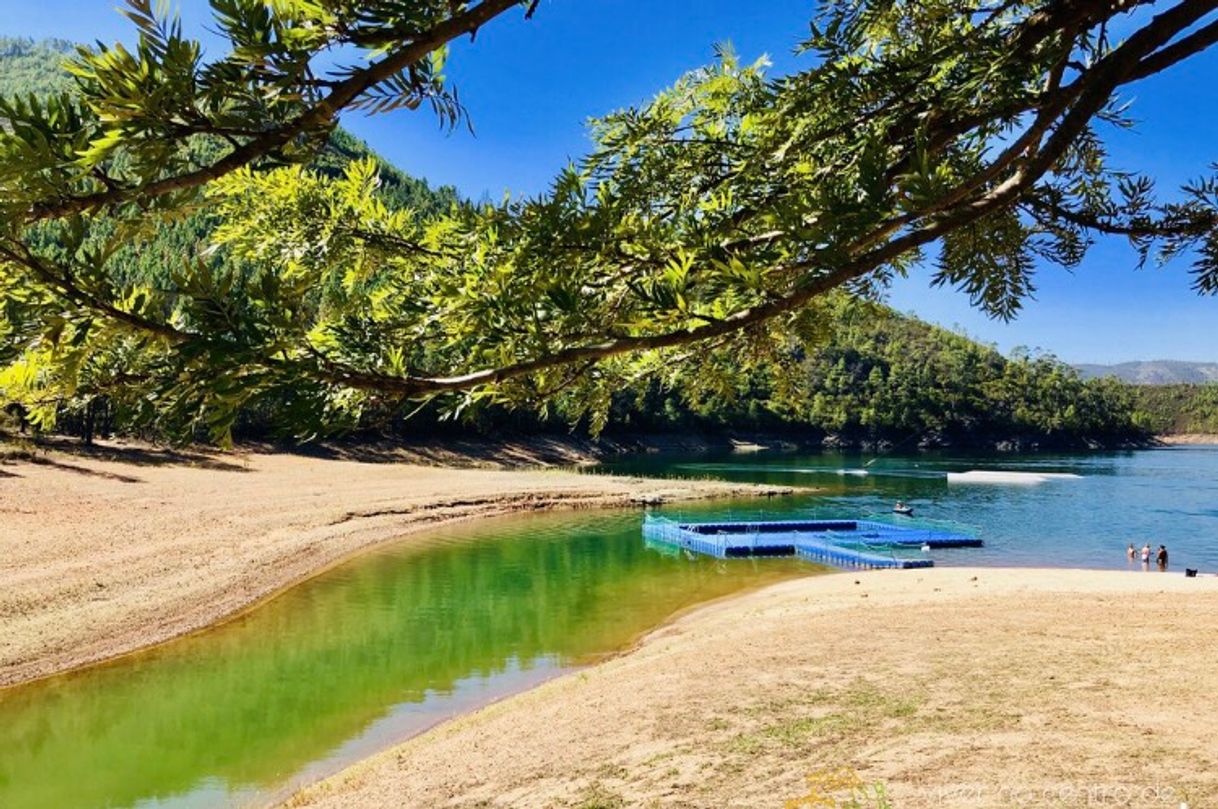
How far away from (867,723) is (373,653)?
11.5m

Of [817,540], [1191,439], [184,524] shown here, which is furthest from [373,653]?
[1191,439]

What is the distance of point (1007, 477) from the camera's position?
6425cm

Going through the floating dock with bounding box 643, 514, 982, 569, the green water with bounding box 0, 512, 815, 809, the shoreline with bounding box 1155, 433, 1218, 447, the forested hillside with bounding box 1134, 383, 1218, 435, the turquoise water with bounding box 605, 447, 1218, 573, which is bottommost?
the green water with bounding box 0, 512, 815, 809

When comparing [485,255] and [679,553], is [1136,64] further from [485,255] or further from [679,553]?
[679,553]

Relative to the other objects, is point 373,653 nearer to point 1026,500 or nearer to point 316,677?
point 316,677

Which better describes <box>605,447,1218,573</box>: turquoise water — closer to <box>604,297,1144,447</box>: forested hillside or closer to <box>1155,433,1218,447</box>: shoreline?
<box>604,297,1144,447</box>: forested hillside

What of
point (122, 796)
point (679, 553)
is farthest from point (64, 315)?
point (679, 553)

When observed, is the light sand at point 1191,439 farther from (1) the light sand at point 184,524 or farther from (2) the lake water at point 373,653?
(1) the light sand at point 184,524

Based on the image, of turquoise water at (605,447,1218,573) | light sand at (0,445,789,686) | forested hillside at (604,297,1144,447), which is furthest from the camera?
forested hillside at (604,297,1144,447)

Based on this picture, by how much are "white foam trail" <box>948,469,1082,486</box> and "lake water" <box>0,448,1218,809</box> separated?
21.7 metres

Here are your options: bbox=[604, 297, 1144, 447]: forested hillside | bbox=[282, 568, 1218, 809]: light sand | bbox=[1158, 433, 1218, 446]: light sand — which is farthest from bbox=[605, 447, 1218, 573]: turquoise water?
bbox=[1158, 433, 1218, 446]: light sand

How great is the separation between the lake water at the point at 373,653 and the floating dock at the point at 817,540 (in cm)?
121

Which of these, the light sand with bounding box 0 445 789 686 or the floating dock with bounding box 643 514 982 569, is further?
the floating dock with bounding box 643 514 982 569

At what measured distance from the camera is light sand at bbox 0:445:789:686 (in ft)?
55.2
